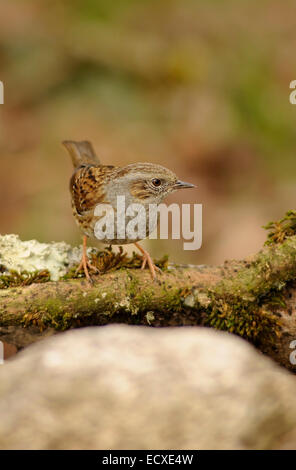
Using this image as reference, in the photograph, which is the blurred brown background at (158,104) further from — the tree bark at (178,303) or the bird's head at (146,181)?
the tree bark at (178,303)

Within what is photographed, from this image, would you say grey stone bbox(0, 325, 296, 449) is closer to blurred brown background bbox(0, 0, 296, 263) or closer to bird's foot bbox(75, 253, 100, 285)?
bird's foot bbox(75, 253, 100, 285)

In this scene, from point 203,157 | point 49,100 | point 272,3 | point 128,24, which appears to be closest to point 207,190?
point 203,157

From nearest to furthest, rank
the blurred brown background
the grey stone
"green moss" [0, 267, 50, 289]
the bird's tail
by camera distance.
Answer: the grey stone
"green moss" [0, 267, 50, 289]
the bird's tail
the blurred brown background

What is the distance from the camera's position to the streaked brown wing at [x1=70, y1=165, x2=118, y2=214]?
3824 millimetres

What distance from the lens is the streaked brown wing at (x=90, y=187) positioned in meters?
3.82

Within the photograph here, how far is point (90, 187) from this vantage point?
13.0 ft

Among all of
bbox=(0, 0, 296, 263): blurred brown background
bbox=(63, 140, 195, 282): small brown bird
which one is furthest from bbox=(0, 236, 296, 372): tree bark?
bbox=(0, 0, 296, 263): blurred brown background

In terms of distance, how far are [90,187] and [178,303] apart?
119 centimetres

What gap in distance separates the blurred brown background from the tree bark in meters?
3.47

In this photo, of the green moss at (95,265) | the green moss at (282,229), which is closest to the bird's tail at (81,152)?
the green moss at (95,265)

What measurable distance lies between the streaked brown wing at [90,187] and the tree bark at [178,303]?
0.71 metres

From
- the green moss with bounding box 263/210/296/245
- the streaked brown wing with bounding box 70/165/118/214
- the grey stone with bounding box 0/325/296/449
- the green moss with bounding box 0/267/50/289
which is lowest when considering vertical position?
the grey stone with bounding box 0/325/296/449

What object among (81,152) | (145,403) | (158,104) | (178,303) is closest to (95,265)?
(178,303)

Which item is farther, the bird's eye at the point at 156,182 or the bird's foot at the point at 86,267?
the bird's eye at the point at 156,182
